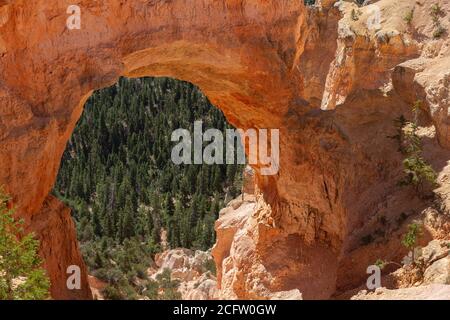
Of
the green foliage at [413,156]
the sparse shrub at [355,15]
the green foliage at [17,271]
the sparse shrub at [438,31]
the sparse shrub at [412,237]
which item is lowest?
the sparse shrub at [412,237]

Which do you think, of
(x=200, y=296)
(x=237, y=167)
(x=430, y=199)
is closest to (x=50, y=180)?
(x=430, y=199)

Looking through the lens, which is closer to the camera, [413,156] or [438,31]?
[413,156]

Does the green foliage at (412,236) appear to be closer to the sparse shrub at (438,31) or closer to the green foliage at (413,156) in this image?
the green foliage at (413,156)

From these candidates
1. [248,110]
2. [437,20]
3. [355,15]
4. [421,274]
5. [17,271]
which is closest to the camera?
[17,271]

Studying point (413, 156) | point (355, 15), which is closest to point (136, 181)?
point (355, 15)

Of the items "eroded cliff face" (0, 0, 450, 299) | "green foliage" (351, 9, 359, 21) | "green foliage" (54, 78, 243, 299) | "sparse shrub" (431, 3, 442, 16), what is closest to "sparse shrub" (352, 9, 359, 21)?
"green foliage" (351, 9, 359, 21)

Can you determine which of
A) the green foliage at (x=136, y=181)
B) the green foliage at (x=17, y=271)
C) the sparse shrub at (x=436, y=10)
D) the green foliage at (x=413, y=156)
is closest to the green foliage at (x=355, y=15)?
the sparse shrub at (x=436, y=10)

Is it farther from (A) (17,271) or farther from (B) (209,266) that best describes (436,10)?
(A) (17,271)

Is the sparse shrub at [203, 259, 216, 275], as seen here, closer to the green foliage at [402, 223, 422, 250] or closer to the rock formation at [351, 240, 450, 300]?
the rock formation at [351, 240, 450, 300]

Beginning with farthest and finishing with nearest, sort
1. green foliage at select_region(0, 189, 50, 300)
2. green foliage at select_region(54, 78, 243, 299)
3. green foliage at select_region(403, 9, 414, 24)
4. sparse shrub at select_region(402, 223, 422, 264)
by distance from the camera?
green foliage at select_region(54, 78, 243, 299), green foliage at select_region(403, 9, 414, 24), sparse shrub at select_region(402, 223, 422, 264), green foliage at select_region(0, 189, 50, 300)
